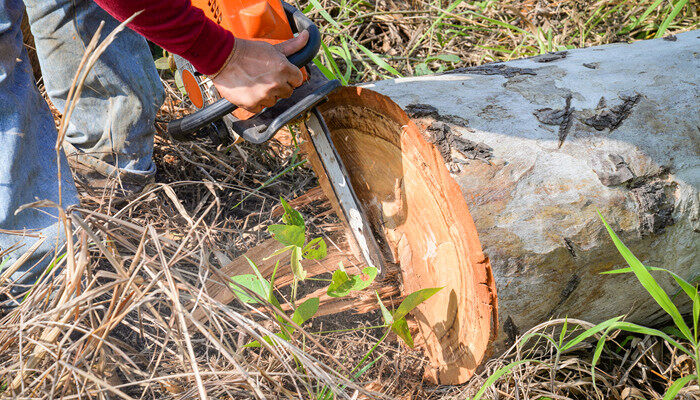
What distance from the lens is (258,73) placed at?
1.27 metres

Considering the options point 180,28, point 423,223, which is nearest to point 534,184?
point 423,223

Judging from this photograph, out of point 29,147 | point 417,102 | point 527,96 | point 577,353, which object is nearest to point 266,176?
point 29,147

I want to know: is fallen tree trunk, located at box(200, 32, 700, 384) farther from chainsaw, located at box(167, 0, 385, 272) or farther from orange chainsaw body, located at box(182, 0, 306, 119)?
orange chainsaw body, located at box(182, 0, 306, 119)

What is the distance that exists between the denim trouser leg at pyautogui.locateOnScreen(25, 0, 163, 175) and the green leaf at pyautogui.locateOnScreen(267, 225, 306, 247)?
2.38ft

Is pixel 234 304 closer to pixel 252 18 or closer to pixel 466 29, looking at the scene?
pixel 252 18

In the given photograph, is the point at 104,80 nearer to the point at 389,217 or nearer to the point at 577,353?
the point at 389,217

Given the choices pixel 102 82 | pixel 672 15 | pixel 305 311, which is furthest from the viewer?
pixel 672 15

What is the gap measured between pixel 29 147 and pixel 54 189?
150mm

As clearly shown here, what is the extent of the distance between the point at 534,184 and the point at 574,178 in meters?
0.10

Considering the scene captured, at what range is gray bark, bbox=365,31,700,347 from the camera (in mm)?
1145

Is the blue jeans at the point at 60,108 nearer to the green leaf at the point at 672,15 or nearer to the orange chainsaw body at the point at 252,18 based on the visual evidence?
the orange chainsaw body at the point at 252,18

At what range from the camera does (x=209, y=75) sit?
1279 mm

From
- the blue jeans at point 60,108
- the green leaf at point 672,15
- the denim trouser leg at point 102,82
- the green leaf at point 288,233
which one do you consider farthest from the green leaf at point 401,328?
the green leaf at point 672,15

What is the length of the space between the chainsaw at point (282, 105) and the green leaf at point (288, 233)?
0.24 meters
